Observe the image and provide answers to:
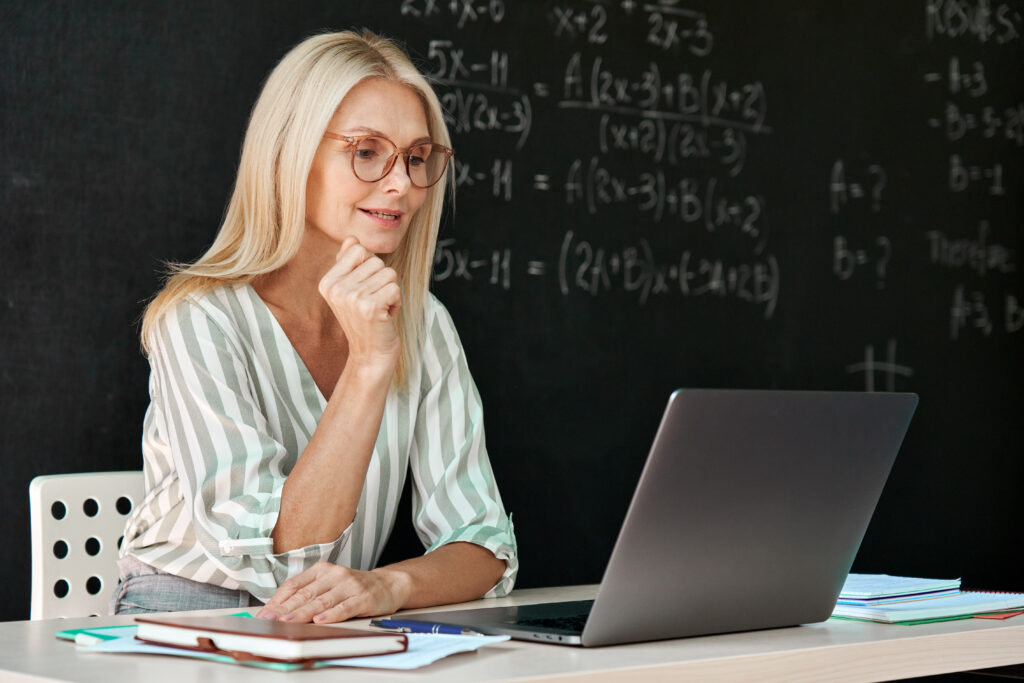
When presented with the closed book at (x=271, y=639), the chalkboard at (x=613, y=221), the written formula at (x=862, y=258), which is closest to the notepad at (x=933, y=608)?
the closed book at (x=271, y=639)

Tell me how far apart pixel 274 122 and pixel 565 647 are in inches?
44.2

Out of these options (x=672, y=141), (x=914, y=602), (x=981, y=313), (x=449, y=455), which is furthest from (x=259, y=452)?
(x=981, y=313)

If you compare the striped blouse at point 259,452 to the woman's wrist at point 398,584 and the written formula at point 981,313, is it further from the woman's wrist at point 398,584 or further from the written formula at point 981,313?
the written formula at point 981,313

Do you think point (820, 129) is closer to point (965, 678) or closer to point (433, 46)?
point (433, 46)

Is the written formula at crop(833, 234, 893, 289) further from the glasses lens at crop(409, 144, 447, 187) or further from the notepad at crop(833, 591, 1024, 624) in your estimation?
the notepad at crop(833, 591, 1024, 624)

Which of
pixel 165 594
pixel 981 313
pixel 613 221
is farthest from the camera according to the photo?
pixel 981 313

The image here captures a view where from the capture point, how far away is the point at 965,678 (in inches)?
54.6

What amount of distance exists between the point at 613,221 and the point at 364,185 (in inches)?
43.7

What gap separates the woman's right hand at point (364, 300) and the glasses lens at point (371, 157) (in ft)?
0.93

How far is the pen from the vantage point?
1.16m

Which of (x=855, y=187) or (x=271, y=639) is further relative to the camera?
(x=855, y=187)

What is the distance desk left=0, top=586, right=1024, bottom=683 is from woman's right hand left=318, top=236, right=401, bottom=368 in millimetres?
447

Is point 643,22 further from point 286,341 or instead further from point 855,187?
point 286,341

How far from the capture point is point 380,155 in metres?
1.93
